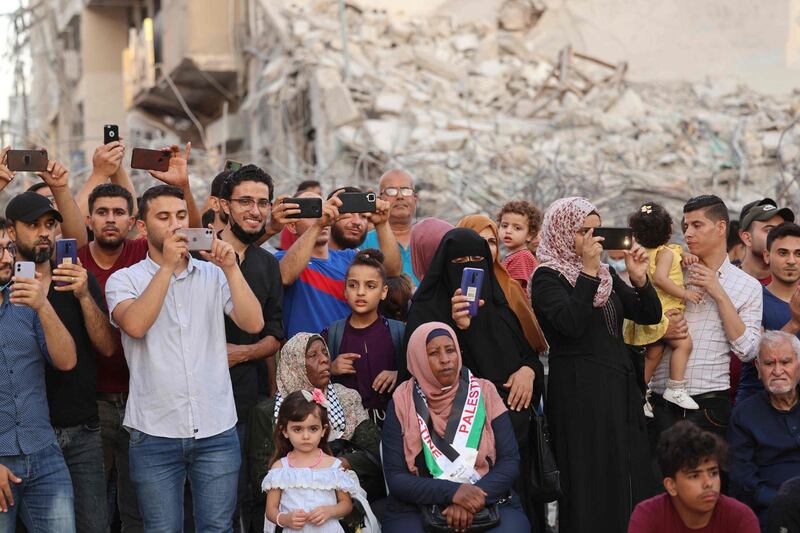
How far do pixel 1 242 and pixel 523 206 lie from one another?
328 cm

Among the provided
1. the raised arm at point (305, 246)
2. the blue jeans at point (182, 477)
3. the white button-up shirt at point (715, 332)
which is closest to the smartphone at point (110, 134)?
the raised arm at point (305, 246)

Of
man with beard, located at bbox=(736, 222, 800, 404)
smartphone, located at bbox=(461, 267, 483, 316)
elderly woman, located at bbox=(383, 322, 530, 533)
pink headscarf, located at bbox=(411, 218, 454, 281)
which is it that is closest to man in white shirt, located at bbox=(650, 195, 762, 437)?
man with beard, located at bbox=(736, 222, 800, 404)

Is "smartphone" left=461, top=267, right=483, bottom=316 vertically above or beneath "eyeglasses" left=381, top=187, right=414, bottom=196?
beneath

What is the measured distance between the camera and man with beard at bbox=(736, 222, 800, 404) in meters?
5.82

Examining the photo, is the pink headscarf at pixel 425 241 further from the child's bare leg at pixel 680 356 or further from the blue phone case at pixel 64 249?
the blue phone case at pixel 64 249

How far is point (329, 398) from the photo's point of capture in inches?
222

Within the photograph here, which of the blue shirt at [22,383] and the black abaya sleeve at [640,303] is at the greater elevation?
the black abaya sleeve at [640,303]

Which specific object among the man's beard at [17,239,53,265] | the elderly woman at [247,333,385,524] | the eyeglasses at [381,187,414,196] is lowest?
the elderly woman at [247,333,385,524]

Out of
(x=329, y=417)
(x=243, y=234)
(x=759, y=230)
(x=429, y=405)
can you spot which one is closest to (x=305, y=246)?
(x=243, y=234)

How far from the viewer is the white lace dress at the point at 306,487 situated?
16.9 ft

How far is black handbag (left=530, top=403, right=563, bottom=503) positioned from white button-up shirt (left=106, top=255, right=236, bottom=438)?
149cm

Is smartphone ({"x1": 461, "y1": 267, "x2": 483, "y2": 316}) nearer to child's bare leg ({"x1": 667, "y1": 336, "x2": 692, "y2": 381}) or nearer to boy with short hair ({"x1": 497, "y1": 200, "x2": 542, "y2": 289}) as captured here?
child's bare leg ({"x1": 667, "y1": 336, "x2": 692, "y2": 381})

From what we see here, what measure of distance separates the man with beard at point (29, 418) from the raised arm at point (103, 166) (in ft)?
3.94

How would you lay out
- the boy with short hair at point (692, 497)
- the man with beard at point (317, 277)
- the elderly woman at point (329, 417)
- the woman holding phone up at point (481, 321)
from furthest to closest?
1. the man with beard at point (317, 277)
2. the woman holding phone up at point (481, 321)
3. the elderly woman at point (329, 417)
4. the boy with short hair at point (692, 497)
